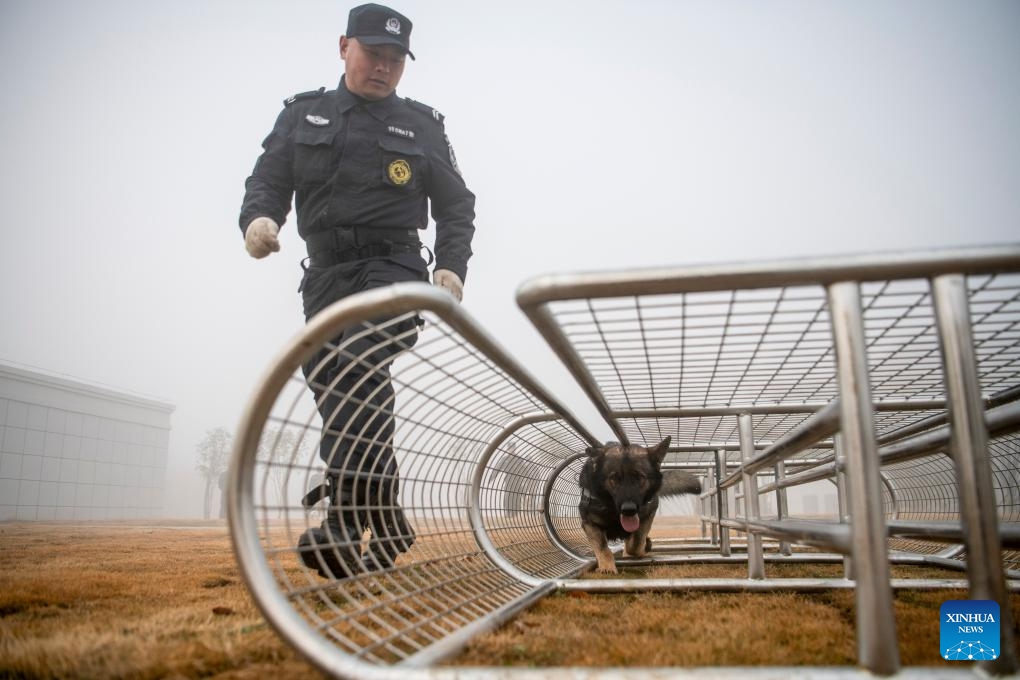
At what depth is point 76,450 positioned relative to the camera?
37.8 metres

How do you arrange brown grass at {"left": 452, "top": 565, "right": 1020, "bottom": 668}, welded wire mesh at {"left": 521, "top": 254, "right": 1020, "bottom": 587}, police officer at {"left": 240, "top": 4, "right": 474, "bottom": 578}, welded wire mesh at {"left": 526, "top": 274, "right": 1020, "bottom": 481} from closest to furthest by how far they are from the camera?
welded wire mesh at {"left": 521, "top": 254, "right": 1020, "bottom": 587}, welded wire mesh at {"left": 526, "top": 274, "right": 1020, "bottom": 481}, brown grass at {"left": 452, "top": 565, "right": 1020, "bottom": 668}, police officer at {"left": 240, "top": 4, "right": 474, "bottom": 578}

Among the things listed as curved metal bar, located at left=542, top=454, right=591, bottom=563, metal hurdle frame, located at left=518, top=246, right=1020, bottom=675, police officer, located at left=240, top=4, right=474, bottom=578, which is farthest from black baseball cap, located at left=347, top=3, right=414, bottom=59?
curved metal bar, located at left=542, top=454, right=591, bottom=563

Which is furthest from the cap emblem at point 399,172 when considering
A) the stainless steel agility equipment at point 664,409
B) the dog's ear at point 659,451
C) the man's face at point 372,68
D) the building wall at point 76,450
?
the building wall at point 76,450

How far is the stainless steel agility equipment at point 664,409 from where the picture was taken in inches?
44.2

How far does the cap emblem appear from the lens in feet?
10.7

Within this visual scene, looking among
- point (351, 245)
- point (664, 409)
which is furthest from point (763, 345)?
point (351, 245)

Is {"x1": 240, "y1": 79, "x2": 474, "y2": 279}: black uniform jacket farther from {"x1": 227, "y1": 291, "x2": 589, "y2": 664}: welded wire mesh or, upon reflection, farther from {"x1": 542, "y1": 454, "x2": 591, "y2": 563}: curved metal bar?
{"x1": 542, "y1": 454, "x2": 591, "y2": 563}: curved metal bar

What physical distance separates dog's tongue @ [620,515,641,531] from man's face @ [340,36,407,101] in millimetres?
3168

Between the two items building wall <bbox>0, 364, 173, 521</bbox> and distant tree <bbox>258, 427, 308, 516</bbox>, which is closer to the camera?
distant tree <bbox>258, 427, 308, 516</bbox>

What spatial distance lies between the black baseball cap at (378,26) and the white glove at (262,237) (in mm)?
1032

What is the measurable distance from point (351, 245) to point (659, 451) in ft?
8.53

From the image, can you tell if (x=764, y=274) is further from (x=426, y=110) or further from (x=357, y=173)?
(x=426, y=110)

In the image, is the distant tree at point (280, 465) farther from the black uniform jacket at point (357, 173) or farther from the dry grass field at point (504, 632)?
the black uniform jacket at point (357, 173)

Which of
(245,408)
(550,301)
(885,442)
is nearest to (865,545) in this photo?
(550,301)
